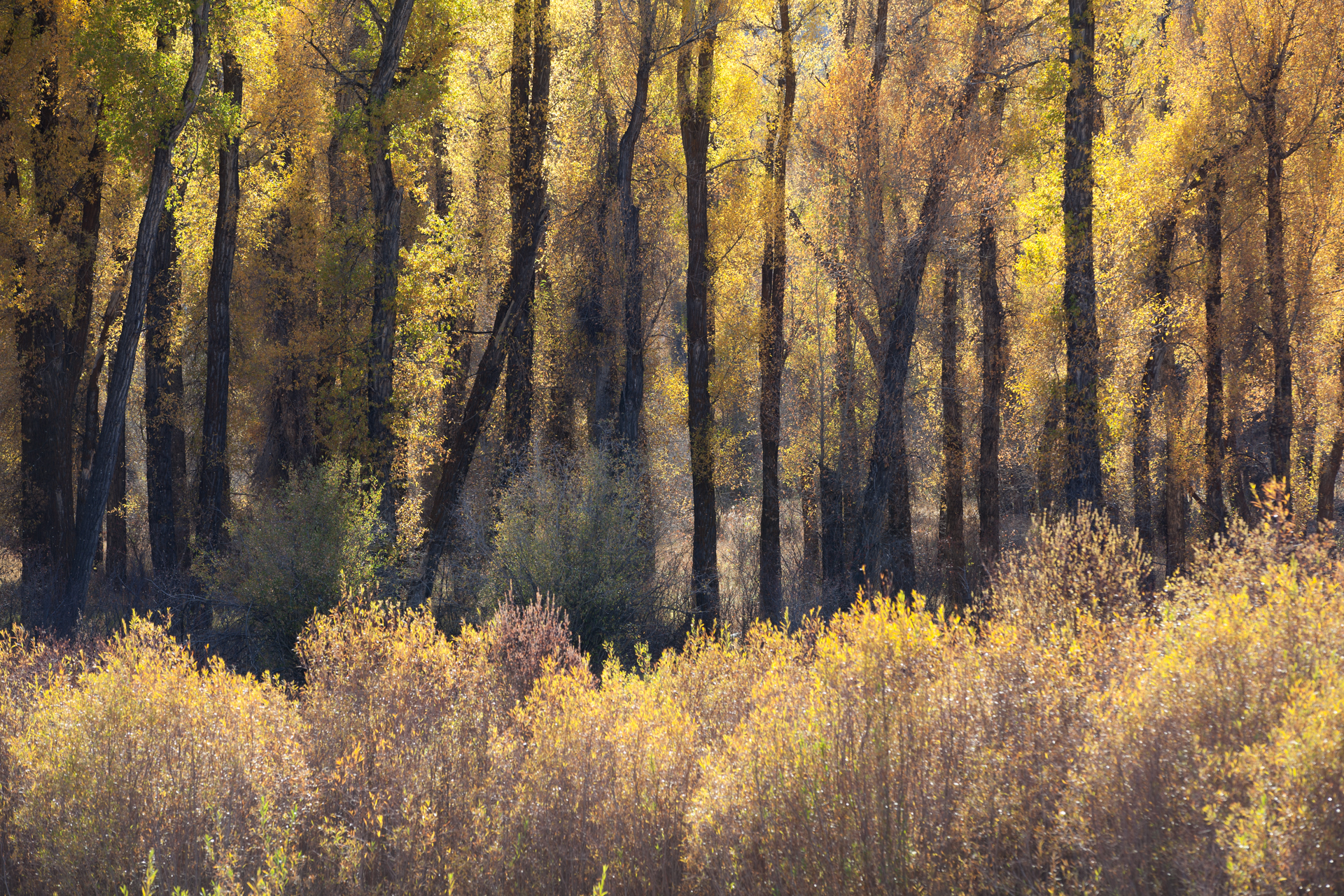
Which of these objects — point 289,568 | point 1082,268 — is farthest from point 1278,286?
point 289,568

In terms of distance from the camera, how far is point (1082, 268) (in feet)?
52.5

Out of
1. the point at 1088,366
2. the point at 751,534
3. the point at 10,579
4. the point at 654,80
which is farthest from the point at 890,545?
the point at 10,579

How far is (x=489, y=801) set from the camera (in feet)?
17.7

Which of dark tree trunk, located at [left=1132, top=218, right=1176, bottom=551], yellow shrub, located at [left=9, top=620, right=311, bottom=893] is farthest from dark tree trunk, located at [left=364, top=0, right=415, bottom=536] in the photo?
dark tree trunk, located at [left=1132, top=218, right=1176, bottom=551]

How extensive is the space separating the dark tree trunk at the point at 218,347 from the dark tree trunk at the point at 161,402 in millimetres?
2492

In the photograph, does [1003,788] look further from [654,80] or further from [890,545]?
[654,80]

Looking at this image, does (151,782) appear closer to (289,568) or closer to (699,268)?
(289,568)

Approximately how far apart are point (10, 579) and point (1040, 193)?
21.3m

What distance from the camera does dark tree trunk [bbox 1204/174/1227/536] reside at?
672 inches

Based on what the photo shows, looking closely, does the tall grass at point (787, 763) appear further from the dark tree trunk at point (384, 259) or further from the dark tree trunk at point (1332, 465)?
the dark tree trunk at point (1332, 465)

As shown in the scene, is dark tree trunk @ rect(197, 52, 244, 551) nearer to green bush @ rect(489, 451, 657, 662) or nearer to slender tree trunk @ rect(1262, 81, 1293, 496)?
green bush @ rect(489, 451, 657, 662)

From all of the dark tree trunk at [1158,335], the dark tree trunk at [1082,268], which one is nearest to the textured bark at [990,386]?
the dark tree trunk at [1082,268]

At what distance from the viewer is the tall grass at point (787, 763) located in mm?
4086

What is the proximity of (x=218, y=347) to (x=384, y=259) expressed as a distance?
3407mm
